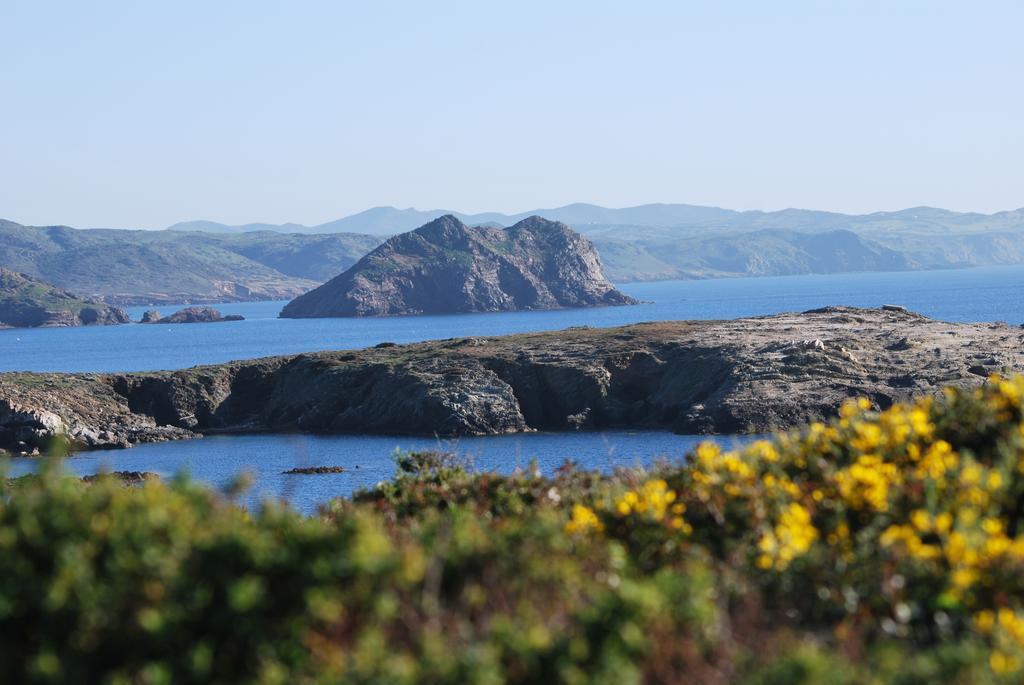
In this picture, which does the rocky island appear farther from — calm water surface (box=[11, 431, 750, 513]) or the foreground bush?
the foreground bush

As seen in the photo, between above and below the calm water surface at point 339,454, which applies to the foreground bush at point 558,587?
above

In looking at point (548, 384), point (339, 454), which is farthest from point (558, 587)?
point (548, 384)

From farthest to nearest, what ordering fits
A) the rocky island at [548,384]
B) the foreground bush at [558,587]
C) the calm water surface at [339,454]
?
1. the rocky island at [548,384]
2. the calm water surface at [339,454]
3. the foreground bush at [558,587]

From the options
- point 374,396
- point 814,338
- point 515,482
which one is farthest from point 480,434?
point 515,482

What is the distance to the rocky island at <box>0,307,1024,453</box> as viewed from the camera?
7169cm

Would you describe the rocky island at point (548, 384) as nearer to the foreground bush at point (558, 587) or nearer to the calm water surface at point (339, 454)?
the calm water surface at point (339, 454)

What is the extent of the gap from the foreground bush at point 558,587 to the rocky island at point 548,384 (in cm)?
5757

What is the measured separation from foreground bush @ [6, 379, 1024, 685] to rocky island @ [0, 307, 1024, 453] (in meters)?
57.6

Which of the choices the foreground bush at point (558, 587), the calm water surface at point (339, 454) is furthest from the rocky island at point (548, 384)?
the foreground bush at point (558, 587)

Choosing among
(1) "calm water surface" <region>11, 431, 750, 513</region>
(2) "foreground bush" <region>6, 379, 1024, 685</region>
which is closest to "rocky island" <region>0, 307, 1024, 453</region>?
(1) "calm water surface" <region>11, 431, 750, 513</region>

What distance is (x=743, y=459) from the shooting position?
35.5 feet

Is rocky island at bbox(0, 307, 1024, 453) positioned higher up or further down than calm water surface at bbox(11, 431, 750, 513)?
higher up

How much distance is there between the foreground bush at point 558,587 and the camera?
684 centimetres

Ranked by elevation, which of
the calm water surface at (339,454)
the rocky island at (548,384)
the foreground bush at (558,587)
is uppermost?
the foreground bush at (558,587)
